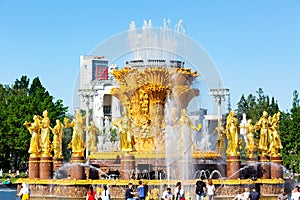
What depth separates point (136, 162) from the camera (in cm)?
3100

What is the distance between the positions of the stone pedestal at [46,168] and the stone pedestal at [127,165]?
4.06m

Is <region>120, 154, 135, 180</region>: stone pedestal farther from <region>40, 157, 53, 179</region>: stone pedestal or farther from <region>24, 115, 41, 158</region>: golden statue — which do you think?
<region>24, 115, 41, 158</region>: golden statue

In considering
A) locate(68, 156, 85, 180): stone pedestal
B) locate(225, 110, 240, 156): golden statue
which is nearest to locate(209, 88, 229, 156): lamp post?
locate(225, 110, 240, 156): golden statue

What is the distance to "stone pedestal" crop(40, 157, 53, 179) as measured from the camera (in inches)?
1233

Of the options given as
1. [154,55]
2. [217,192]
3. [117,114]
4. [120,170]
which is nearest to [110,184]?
[120,170]

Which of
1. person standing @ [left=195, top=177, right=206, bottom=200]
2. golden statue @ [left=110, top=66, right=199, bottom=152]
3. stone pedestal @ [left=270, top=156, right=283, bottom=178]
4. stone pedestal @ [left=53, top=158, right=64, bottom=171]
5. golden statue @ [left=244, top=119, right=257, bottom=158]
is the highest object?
golden statue @ [left=110, top=66, right=199, bottom=152]

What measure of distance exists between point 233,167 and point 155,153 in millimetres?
3886

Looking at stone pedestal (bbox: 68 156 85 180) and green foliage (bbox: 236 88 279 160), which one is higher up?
green foliage (bbox: 236 88 279 160)

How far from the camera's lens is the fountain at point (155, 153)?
2927cm

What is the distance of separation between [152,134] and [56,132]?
526 centimetres

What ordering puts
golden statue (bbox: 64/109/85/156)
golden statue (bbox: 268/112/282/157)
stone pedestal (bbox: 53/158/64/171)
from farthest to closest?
stone pedestal (bbox: 53/158/64/171)
golden statue (bbox: 268/112/282/157)
golden statue (bbox: 64/109/85/156)

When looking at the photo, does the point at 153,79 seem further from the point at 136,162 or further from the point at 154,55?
the point at 136,162

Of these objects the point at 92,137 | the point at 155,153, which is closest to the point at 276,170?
the point at 155,153

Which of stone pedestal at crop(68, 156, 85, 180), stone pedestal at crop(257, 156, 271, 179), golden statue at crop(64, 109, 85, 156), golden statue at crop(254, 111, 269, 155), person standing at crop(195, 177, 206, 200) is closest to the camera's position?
person standing at crop(195, 177, 206, 200)
